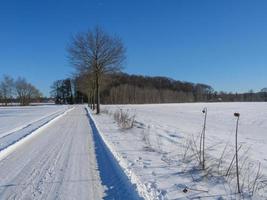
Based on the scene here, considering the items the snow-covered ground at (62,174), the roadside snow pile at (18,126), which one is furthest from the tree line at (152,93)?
the snow-covered ground at (62,174)

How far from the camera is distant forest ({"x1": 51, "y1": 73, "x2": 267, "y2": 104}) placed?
138 metres

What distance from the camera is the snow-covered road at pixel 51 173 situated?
6.15 m

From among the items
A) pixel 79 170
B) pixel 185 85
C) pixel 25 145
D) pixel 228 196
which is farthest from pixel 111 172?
pixel 185 85

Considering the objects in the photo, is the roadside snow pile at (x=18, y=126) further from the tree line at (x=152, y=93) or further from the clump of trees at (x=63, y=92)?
the clump of trees at (x=63, y=92)

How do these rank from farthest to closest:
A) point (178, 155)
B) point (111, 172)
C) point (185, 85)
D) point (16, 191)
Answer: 1. point (185, 85)
2. point (178, 155)
3. point (111, 172)
4. point (16, 191)

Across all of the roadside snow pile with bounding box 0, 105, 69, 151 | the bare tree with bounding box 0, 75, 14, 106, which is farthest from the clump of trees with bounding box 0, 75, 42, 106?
the roadside snow pile with bounding box 0, 105, 69, 151

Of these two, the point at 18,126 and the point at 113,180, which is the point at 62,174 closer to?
the point at 113,180

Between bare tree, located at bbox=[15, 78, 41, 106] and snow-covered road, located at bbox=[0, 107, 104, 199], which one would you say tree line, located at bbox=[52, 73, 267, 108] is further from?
snow-covered road, located at bbox=[0, 107, 104, 199]

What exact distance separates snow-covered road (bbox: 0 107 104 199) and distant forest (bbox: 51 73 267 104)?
322ft

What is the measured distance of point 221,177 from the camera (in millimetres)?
7016

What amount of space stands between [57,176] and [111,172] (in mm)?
1180

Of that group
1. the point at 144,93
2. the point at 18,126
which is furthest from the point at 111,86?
the point at 18,126

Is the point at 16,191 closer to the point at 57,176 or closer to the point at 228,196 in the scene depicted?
the point at 57,176

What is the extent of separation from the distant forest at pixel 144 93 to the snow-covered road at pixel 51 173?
98286 millimetres
